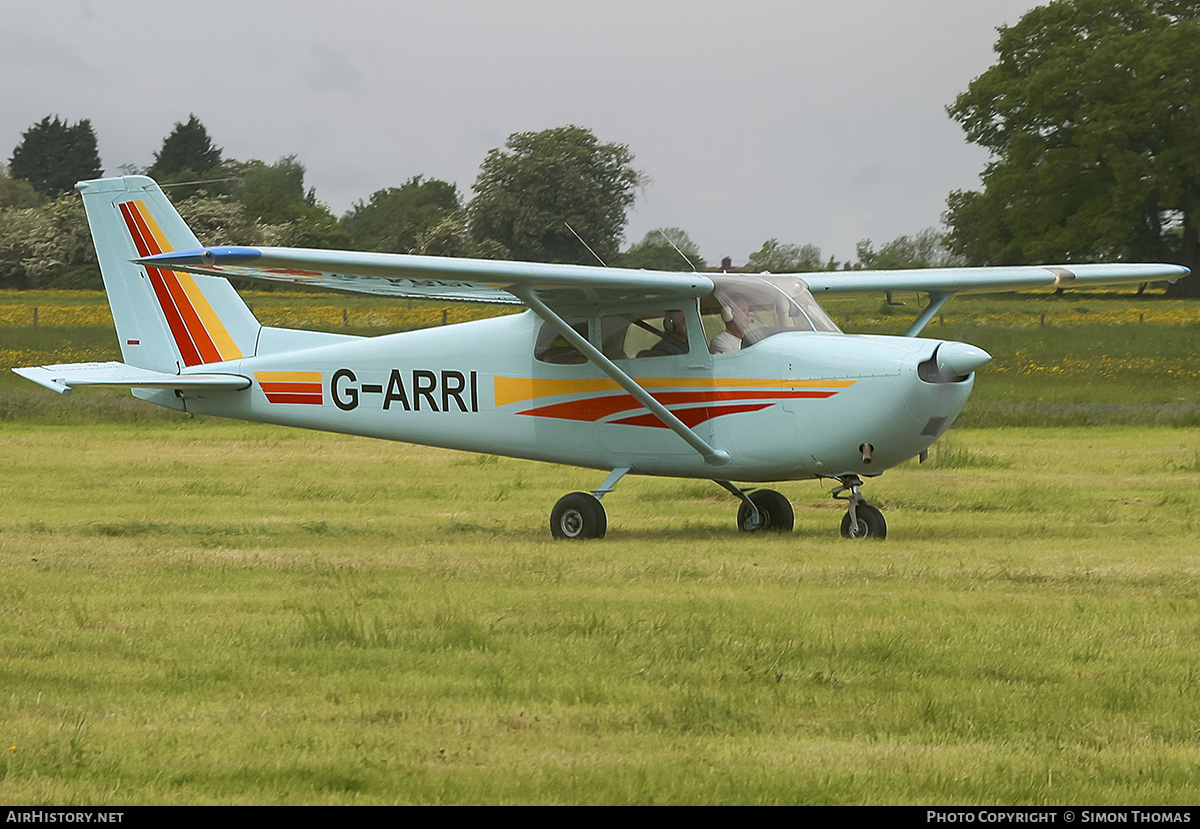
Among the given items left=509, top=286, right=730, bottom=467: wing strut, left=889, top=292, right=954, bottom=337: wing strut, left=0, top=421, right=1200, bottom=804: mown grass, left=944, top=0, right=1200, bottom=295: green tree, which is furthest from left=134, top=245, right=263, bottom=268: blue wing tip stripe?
left=944, top=0, right=1200, bottom=295: green tree

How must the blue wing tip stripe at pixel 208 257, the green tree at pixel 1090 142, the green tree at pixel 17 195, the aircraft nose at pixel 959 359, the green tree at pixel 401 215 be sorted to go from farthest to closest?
1. the green tree at pixel 17 195
2. the green tree at pixel 1090 142
3. the green tree at pixel 401 215
4. the aircraft nose at pixel 959 359
5. the blue wing tip stripe at pixel 208 257

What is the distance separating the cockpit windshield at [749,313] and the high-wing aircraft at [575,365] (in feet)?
0.06

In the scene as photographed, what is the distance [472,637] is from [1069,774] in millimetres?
3358

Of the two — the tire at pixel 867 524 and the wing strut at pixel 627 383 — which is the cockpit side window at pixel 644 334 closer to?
the wing strut at pixel 627 383

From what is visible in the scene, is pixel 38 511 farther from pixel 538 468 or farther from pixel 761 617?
pixel 761 617

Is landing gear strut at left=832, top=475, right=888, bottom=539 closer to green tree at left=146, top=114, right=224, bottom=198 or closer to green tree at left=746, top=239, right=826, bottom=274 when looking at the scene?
green tree at left=746, top=239, right=826, bottom=274

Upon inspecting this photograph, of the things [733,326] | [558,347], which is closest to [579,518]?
[558,347]

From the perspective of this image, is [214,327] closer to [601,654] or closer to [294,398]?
[294,398]

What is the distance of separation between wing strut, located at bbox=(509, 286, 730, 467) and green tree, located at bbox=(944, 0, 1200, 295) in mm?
51462

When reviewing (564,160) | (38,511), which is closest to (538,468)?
(38,511)

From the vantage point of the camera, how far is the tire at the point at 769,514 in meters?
13.5

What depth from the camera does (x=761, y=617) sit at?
27.2ft

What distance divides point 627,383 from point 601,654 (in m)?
5.56

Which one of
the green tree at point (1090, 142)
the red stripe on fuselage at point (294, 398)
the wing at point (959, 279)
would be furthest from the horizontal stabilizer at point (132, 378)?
the green tree at point (1090, 142)
